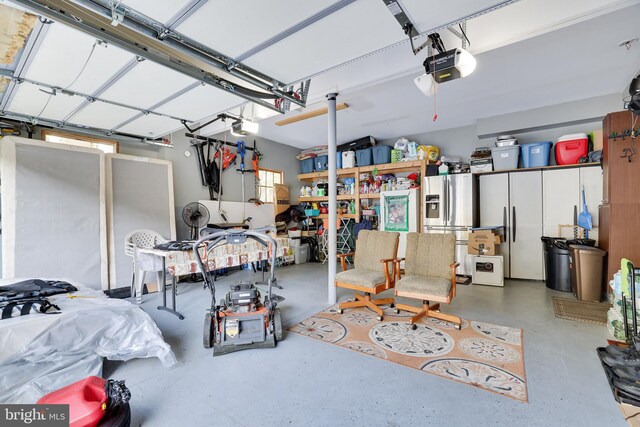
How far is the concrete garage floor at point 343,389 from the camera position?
67.2 inches

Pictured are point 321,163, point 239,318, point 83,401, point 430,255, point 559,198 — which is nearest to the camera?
point 83,401

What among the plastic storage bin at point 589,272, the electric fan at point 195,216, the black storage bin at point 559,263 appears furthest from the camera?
the electric fan at point 195,216

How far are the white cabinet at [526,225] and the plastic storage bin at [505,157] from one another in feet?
0.65

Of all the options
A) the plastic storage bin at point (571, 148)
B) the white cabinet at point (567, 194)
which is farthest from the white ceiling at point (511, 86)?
the white cabinet at point (567, 194)

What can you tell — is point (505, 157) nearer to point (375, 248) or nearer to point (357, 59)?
point (375, 248)

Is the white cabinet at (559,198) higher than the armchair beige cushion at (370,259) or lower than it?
higher

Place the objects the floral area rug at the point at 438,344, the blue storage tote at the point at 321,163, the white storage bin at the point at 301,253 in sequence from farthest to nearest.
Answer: the blue storage tote at the point at 321,163 < the white storage bin at the point at 301,253 < the floral area rug at the point at 438,344

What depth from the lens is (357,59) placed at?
2301mm

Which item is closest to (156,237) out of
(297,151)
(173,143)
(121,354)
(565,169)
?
(173,143)

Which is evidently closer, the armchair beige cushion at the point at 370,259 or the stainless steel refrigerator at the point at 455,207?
the armchair beige cushion at the point at 370,259

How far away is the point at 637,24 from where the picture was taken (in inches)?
110

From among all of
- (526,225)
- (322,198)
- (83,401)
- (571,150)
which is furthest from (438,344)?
(322,198)

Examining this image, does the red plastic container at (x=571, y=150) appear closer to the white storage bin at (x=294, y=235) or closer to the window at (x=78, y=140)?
the white storage bin at (x=294, y=235)

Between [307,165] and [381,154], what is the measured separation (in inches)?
89.9
